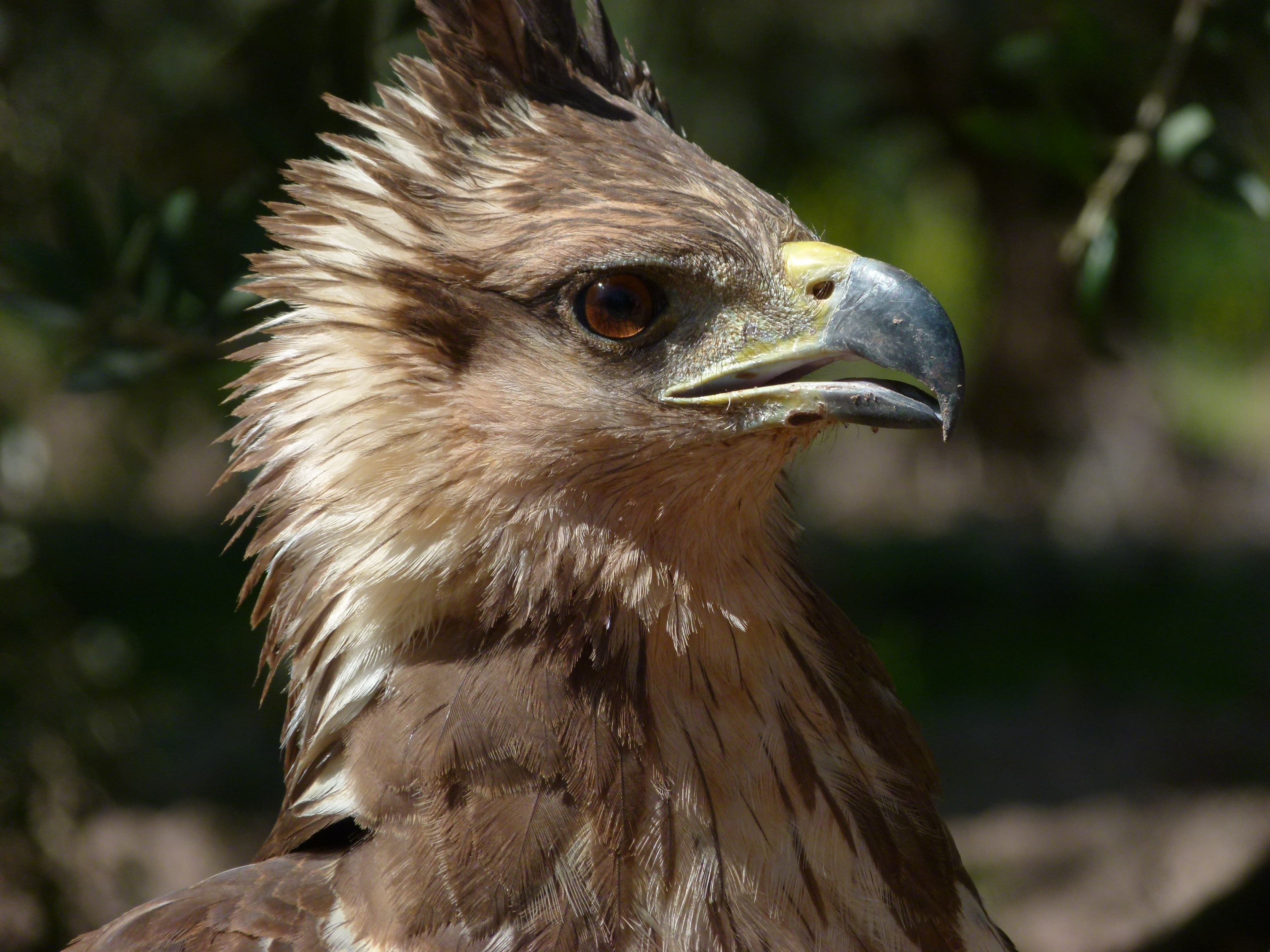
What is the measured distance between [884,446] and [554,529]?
11523 mm

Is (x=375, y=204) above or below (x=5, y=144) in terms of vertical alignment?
below

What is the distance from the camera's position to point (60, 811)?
4867 millimetres

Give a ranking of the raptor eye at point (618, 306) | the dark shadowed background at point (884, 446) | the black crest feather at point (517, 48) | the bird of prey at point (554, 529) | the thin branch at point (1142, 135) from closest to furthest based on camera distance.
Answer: the bird of prey at point (554, 529), the raptor eye at point (618, 306), the black crest feather at point (517, 48), the thin branch at point (1142, 135), the dark shadowed background at point (884, 446)

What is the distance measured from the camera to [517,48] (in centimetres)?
247

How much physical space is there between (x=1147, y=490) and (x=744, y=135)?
19.2 ft

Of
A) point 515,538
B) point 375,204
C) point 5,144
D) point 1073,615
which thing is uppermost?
point 5,144

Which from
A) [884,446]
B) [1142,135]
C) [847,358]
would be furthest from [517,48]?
[884,446]

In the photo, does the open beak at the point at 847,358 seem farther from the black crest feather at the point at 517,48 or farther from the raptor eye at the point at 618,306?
the black crest feather at the point at 517,48

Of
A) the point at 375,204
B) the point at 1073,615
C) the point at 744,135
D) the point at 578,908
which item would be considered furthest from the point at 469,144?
the point at 1073,615

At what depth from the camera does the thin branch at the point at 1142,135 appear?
118 inches

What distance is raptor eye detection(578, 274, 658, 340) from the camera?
92.0 inches

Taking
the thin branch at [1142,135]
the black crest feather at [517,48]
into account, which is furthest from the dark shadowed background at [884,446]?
the black crest feather at [517,48]

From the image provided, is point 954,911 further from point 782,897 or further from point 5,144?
point 5,144

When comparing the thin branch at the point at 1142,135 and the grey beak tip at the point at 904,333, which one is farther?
the thin branch at the point at 1142,135
